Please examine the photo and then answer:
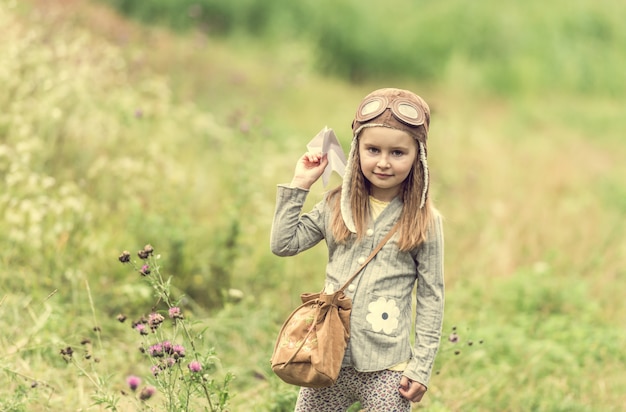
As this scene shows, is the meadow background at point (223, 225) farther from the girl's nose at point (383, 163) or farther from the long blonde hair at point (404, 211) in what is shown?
the girl's nose at point (383, 163)

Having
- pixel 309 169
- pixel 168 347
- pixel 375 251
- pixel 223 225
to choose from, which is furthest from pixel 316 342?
pixel 223 225

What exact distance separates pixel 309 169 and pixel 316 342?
574mm

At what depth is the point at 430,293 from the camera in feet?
8.76

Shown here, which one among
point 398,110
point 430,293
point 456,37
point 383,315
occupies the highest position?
point 456,37

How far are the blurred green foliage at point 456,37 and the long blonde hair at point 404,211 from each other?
9.33 metres

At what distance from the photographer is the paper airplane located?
2670 millimetres

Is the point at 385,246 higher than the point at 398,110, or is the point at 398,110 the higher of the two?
the point at 398,110

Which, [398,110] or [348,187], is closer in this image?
[398,110]

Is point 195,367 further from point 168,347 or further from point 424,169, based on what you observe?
point 424,169

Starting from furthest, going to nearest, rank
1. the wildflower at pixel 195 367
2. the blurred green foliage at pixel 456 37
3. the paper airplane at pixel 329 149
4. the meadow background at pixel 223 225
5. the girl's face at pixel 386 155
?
the blurred green foliage at pixel 456 37 → the meadow background at pixel 223 225 → the paper airplane at pixel 329 149 → the girl's face at pixel 386 155 → the wildflower at pixel 195 367

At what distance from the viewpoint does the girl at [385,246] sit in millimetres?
2568

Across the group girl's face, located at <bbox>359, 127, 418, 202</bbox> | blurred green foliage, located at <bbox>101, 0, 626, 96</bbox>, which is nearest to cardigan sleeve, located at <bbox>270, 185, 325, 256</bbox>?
girl's face, located at <bbox>359, 127, 418, 202</bbox>

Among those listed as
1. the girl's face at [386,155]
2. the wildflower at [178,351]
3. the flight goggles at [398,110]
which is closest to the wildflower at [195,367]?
the wildflower at [178,351]

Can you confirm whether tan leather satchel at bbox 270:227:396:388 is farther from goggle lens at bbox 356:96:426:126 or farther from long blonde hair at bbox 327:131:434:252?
goggle lens at bbox 356:96:426:126
